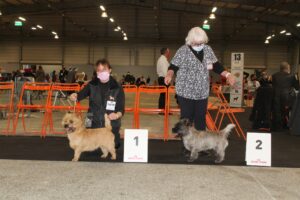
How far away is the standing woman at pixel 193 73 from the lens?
4289 mm

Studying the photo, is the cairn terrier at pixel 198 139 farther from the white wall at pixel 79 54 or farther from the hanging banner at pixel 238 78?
the white wall at pixel 79 54

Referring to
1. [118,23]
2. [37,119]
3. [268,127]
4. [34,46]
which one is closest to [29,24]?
[34,46]

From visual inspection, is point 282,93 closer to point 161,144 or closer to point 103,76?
point 161,144

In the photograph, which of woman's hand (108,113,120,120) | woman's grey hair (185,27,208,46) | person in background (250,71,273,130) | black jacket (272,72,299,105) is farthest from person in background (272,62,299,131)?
woman's hand (108,113,120,120)

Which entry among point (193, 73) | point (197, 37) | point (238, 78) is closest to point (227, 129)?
point (193, 73)

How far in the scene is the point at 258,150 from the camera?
4.32m

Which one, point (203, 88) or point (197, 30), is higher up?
point (197, 30)

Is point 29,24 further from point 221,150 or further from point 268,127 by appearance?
point 221,150

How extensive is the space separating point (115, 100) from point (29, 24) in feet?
81.8

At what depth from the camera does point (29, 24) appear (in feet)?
91.1

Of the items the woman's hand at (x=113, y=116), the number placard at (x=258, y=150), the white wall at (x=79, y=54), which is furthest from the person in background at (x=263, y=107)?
the white wall at (x=79, y=54)

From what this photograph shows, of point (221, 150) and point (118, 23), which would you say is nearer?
point (221, 150)

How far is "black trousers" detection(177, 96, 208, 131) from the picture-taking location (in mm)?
4371

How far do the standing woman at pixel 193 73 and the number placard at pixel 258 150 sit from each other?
2.05 feet
